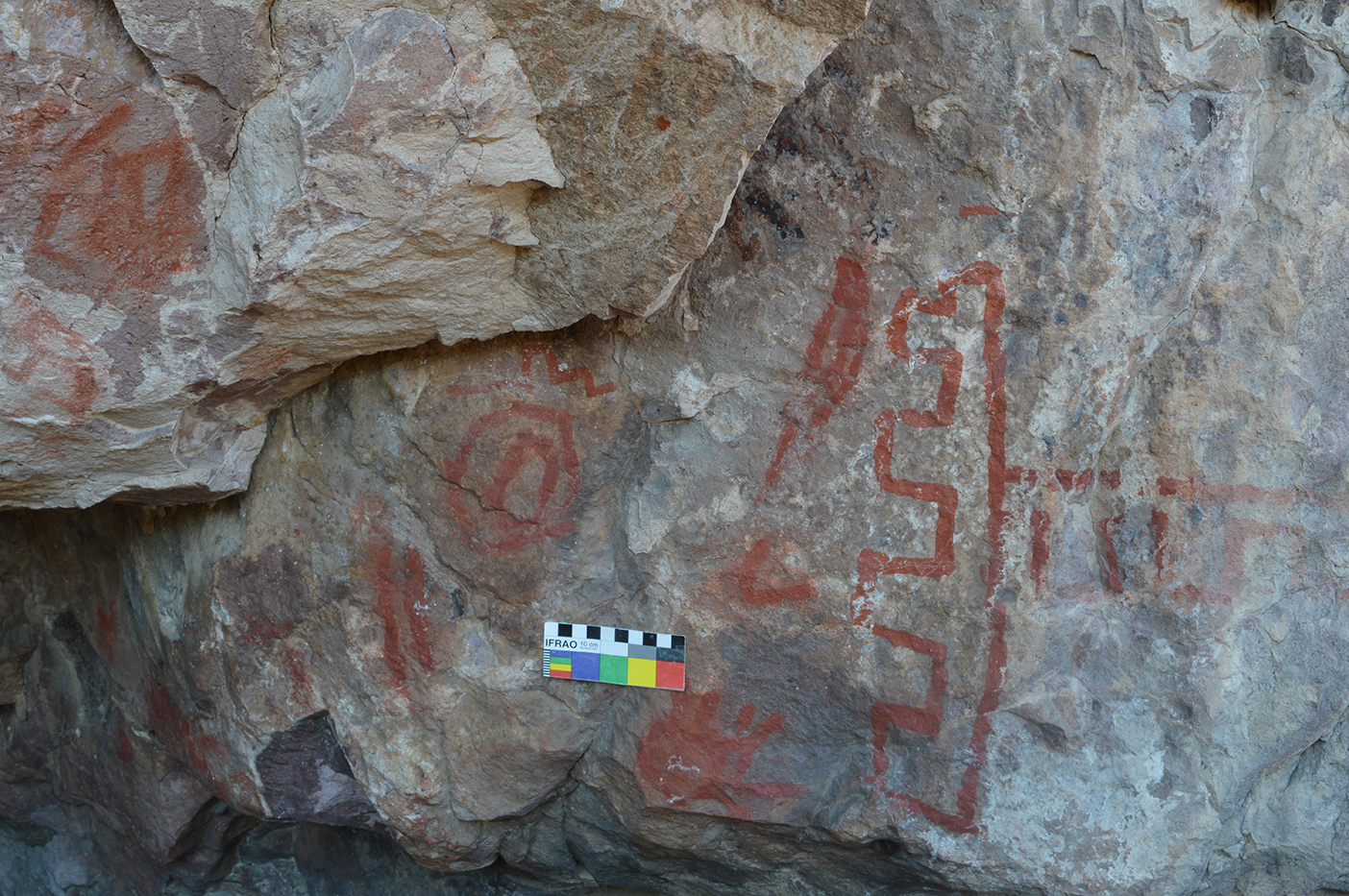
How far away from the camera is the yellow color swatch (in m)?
2.20

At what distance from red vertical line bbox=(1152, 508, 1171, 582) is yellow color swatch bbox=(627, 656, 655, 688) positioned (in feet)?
3.46

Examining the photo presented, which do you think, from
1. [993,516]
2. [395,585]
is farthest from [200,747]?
[993,516]

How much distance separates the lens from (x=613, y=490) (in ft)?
7.25

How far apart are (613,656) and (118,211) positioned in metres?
1.27

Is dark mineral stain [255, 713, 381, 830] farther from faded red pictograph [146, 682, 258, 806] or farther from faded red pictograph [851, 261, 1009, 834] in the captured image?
faded red pictograph [851, 261, 1009, 834]

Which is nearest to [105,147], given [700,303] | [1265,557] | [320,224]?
[320,224]

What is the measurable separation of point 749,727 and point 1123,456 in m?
0.95

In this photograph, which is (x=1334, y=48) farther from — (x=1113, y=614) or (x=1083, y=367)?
(x=1113, y=614)

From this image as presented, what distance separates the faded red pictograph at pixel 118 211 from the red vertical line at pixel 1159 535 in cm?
188

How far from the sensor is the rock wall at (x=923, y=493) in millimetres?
1990

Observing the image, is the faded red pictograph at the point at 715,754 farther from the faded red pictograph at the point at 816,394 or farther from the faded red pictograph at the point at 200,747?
the faded red pictograph at the point at 200,747

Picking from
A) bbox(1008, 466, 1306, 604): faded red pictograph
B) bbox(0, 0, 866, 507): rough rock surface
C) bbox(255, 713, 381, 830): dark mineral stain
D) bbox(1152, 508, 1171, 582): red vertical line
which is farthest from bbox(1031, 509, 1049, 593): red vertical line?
bbox(255, 713, 381, 830): dark mineral stain

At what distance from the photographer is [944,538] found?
2057 millimetres

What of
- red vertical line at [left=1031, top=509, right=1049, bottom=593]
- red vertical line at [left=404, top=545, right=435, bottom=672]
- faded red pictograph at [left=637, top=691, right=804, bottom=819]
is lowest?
faded red pictograph at [left=637, top=691, right=804, bottom=819]
